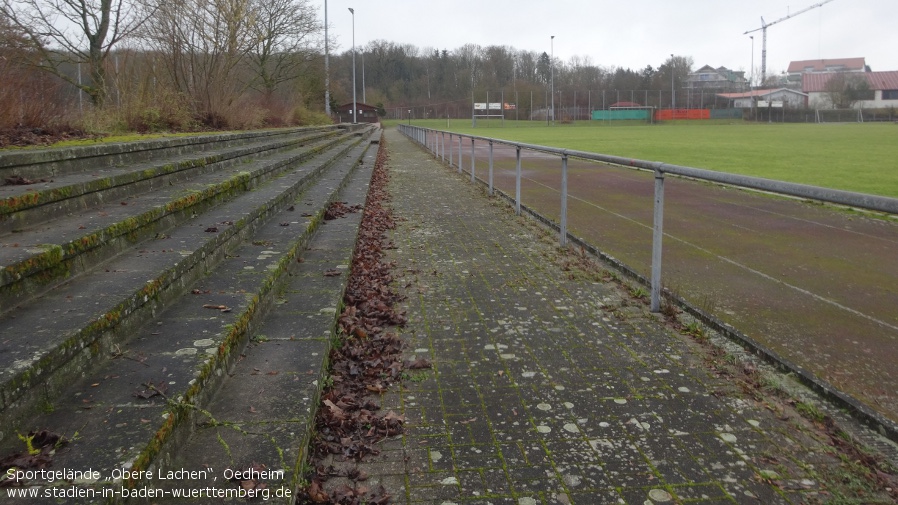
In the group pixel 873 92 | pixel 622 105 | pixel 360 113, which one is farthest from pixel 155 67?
pixel 873 92

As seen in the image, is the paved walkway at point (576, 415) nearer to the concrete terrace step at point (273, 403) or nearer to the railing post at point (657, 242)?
the railing post at point (657, 242)

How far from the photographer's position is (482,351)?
4020 millimetres

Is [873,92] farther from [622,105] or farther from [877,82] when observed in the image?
[622,105]

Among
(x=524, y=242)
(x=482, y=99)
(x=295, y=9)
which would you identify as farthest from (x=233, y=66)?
(x=482, y=99)

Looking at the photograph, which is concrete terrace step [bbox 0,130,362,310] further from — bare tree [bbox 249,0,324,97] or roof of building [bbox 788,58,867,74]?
roof of building [bbox 788,58,867,74]

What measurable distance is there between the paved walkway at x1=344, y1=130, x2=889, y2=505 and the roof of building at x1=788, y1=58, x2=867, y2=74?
18557cm

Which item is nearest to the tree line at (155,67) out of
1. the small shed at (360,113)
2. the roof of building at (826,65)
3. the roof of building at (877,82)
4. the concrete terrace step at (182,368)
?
the concrete terrace step at (182,368)

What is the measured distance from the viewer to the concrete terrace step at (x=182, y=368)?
2.06 m

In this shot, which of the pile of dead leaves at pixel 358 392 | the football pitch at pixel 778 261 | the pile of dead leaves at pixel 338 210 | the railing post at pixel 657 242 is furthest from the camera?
the pile of dead leaves at pixel 338 210

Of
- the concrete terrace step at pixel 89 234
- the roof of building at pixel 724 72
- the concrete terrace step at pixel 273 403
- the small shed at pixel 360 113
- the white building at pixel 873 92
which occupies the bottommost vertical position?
the concrete terrace step at pixel 273 403

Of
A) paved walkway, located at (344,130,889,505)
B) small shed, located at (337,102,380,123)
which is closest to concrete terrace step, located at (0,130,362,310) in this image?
paved walkway, located at (344,130,889,505)

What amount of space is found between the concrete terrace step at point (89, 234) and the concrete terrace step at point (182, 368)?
1.51 ft

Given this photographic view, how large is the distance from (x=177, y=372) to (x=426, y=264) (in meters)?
4.08

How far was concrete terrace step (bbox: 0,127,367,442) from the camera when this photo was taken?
2111mm
